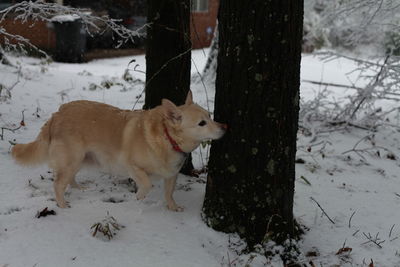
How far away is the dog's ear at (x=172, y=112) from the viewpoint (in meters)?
2.98

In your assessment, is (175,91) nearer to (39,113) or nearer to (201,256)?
(201,256)

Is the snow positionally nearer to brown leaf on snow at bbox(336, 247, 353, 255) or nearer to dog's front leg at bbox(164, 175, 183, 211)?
dog's front leg at bbox(164, 175, 183, 211)

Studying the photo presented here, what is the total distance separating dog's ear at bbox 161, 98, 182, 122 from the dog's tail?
103 cm

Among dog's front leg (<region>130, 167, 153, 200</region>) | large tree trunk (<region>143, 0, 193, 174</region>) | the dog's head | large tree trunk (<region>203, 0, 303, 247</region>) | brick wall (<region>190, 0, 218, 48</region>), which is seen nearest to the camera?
large tree trunk (<region>203, 0, 303, 247</region>)

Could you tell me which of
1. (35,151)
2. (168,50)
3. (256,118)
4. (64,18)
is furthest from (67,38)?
(256,118)

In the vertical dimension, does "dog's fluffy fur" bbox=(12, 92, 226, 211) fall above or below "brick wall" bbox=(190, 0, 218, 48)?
below

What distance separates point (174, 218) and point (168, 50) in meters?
1.52

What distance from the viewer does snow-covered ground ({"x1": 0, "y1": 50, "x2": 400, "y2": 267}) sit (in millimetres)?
2576

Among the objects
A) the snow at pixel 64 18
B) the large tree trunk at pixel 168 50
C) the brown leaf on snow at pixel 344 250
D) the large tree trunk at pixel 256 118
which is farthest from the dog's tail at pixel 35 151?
the snow at pixel 64 18

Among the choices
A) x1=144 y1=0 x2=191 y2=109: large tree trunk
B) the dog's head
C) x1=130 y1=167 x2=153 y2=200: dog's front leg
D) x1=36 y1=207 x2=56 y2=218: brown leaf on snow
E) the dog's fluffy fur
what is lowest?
x1=36 y1=207 x2=56 y2=218: brown leaf on snow

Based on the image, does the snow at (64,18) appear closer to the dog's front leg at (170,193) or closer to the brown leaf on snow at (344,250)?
the dog's front leg at (170,193)

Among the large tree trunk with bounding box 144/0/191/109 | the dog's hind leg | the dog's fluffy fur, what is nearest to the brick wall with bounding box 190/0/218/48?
the large tree trunk with bounding box 144/0/191/109

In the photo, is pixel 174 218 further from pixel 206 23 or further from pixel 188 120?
pixel 206 23

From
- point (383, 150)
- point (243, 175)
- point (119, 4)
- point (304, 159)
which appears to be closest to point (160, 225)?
point (243, 175)
